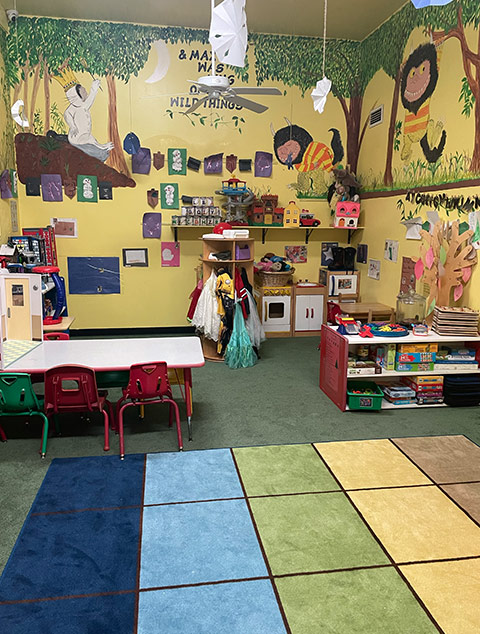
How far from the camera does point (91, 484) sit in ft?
10.7

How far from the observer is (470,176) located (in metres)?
4.75

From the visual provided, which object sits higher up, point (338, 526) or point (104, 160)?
point (104, 160)

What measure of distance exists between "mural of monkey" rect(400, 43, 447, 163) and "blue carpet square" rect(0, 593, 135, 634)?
5.02 m

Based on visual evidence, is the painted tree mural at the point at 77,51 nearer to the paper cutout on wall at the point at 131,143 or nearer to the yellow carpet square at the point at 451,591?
the paper cutout on wall at the point at 131,143

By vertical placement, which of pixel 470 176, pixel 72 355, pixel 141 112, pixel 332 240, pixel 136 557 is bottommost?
pixel 136 557

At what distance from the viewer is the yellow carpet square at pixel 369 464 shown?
3328 millimetres

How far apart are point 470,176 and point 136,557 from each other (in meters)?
4.34

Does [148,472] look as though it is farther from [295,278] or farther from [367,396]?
[295,278]

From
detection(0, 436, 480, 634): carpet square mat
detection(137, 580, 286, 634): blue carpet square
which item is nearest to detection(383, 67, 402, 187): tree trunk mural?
detection(0, 436, 480, 634): carpet square mat

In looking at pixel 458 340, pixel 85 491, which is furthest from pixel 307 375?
pixel 85 491

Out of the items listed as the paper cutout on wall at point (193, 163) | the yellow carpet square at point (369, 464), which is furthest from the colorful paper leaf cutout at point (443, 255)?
the paper cutout on wall at point (193, 163)

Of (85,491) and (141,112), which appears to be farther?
(141,112)

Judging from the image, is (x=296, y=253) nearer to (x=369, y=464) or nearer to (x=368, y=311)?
(x=368, y=311)

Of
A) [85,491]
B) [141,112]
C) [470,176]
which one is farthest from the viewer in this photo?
[141,112]
